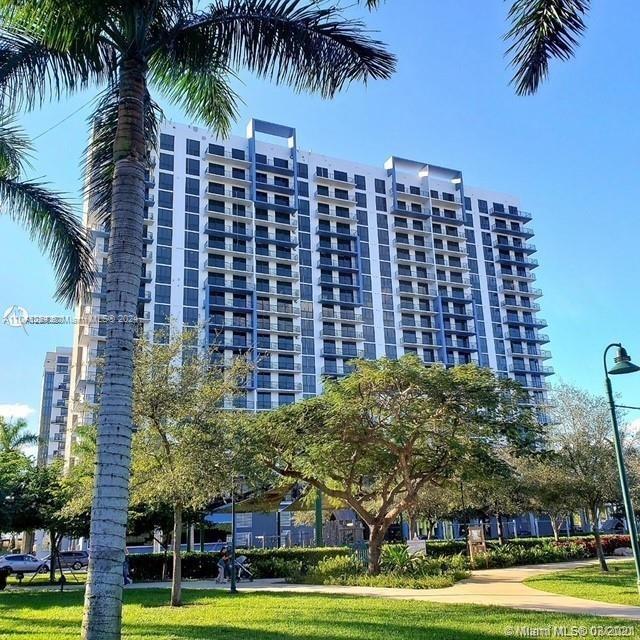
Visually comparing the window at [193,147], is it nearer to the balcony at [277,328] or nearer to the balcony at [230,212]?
the balcony at [230,212]

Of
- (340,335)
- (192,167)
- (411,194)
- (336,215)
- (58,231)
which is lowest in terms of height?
(58,231)

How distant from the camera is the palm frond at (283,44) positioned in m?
9.27

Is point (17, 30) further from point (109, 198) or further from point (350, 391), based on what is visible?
point (350, 391)

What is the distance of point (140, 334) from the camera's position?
55.9ft

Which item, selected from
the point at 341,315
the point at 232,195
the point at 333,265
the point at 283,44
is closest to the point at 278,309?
the point at 341,315

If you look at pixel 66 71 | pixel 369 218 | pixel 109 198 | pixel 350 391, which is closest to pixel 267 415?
pixel 350 391

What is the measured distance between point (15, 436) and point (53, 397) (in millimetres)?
80198

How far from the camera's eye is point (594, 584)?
17375 mm

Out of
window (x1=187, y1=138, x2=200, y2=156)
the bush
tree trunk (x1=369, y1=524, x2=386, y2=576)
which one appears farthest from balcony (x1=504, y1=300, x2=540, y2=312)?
tree trunk (x1=369, y1=524, x2=386, y2=576)

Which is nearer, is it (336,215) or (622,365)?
(622,365)

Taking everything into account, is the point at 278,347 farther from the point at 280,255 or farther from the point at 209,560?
the point at 209,560

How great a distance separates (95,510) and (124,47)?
5.90 metres

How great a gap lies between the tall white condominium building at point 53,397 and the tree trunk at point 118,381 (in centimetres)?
9362

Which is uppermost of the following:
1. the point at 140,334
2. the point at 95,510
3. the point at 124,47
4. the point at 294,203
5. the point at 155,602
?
the point at 294,203
